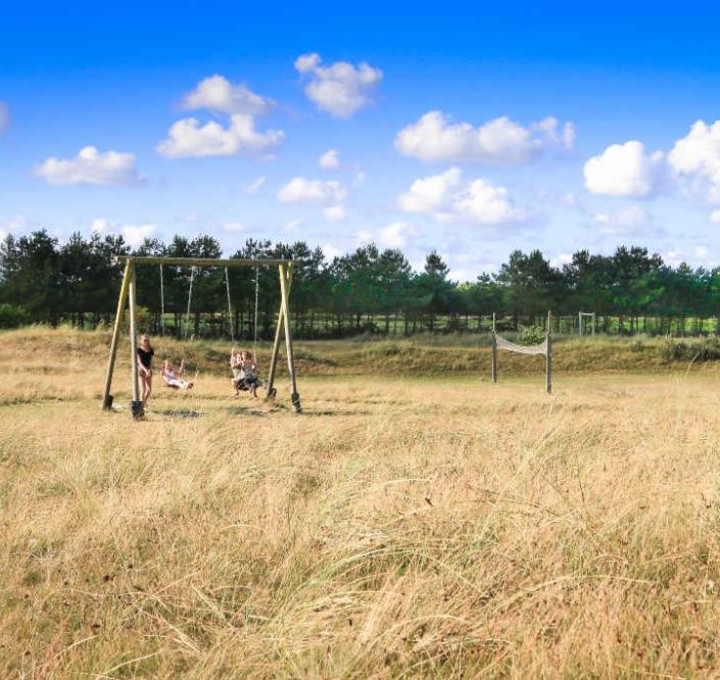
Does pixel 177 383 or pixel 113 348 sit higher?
pixel 113 348

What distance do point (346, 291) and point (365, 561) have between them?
62641 millimetres

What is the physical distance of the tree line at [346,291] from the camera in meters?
57.2

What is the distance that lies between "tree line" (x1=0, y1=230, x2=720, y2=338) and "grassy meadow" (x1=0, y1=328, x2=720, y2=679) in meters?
42.6

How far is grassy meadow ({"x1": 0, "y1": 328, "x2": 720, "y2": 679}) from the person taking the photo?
3.35 meters

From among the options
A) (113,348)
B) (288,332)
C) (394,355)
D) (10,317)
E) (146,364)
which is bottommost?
(394,355)

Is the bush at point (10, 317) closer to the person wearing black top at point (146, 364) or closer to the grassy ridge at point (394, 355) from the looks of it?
the grassy ridge at point (394, 355)

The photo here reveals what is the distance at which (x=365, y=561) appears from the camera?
13.7 ft

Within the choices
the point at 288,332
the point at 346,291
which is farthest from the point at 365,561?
the point at 346,291

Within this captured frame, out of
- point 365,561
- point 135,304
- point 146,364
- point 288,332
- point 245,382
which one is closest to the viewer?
point 365,561

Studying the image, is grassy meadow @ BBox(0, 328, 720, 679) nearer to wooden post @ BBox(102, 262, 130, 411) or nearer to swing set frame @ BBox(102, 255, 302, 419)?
swing set frame @ BBox(102, 255, 302, 419)

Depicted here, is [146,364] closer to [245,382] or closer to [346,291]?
[245,382]

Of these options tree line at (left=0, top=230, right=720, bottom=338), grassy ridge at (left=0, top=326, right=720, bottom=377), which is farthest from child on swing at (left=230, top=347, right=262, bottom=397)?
tree line at (left=0, top=230, right=720, bottom=338)

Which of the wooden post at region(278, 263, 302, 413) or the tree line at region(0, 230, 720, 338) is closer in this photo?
the wooden post at region(278, 263, 302, 413)

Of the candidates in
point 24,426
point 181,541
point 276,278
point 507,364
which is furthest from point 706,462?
point 276,278
